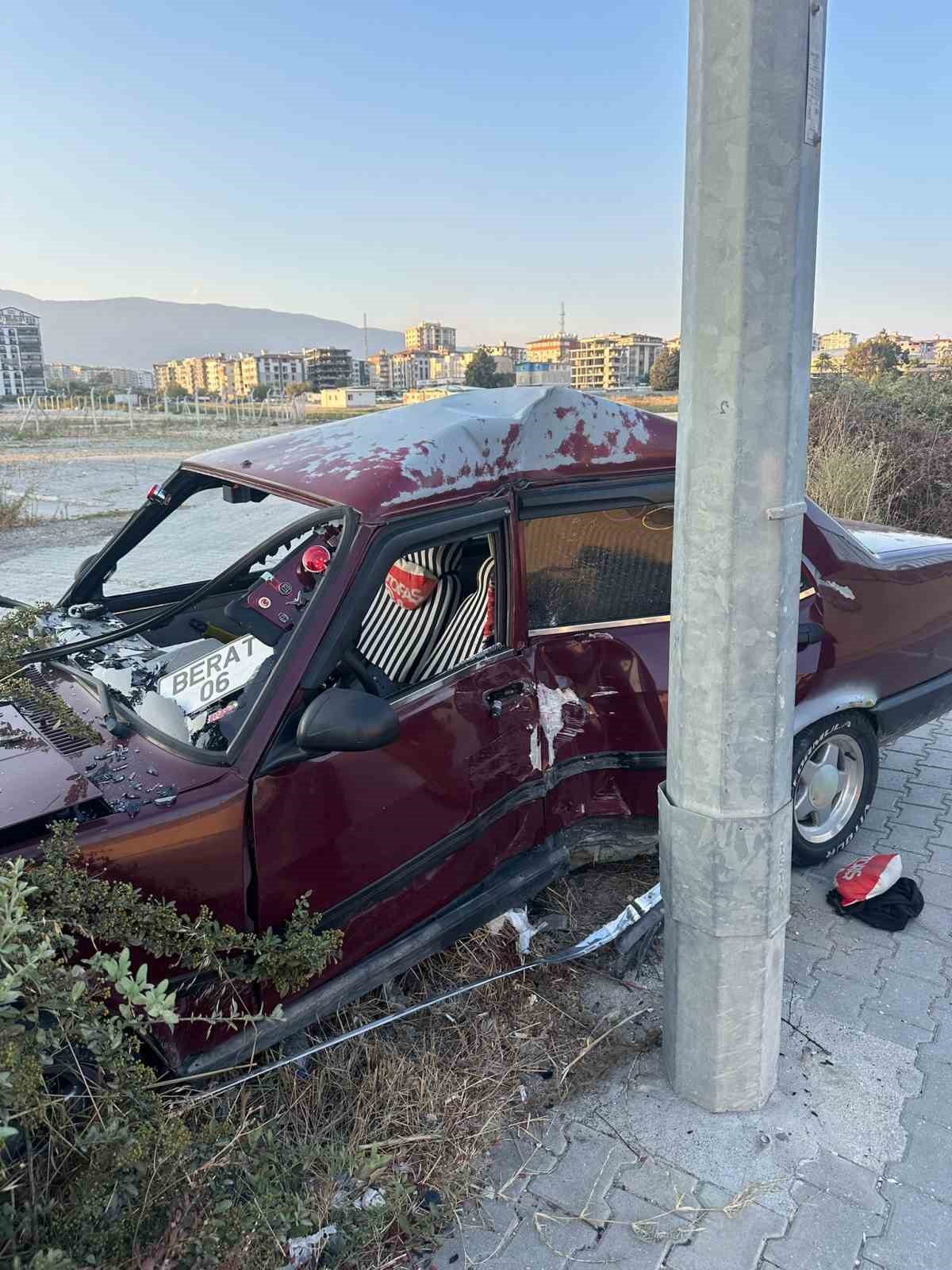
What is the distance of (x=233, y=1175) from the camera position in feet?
6.79

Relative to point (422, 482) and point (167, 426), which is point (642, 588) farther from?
point (167, 426)

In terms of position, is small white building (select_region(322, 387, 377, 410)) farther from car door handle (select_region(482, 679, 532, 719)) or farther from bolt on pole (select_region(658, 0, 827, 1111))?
bolt on pole (select_region(658, 0, 827, 1111))

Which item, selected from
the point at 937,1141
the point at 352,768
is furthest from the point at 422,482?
the point at 937,1141

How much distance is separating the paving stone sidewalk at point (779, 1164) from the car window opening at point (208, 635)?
1495mm

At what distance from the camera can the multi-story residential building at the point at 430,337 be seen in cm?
16388

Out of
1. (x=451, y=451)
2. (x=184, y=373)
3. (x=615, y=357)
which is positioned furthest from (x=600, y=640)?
(x=184, y=373)

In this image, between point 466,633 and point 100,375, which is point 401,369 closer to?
point 100,375

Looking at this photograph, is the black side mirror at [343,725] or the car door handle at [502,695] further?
the car door handle at [502,695]

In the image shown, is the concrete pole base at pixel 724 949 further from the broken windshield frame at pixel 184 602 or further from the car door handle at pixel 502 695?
the broken windshield frame at pixel 184 602

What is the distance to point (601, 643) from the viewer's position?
3.25 meters

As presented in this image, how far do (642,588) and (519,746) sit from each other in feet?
2.62

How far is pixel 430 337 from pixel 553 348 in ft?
180

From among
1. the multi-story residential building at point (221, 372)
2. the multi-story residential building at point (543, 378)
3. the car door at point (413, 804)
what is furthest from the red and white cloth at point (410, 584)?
the multi-story residential building at point (221, 372)

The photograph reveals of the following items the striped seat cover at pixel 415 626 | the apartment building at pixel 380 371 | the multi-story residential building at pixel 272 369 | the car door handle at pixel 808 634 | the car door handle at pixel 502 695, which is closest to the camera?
the car door handle at pixel 502 695
